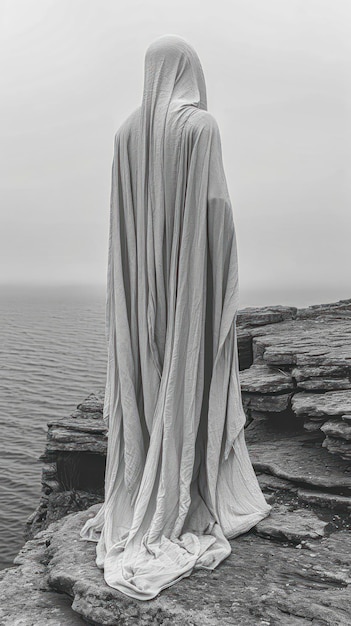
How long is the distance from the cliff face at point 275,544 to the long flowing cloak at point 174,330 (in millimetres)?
305

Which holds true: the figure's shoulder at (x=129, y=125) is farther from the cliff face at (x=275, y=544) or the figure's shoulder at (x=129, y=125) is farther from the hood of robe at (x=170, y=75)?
the cliff face at (x=275, y=544)

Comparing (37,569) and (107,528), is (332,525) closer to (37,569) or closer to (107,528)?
(107,528)

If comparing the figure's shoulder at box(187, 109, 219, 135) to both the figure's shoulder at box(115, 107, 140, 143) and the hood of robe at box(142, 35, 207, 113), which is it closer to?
the hood of robe at box(142, 35, 207, 113)

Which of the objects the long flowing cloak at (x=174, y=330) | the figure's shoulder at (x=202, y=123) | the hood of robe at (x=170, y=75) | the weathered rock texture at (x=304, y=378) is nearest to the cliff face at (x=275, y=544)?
the weathered rock texture at (x=304, y=378)

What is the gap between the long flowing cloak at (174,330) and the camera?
4430 mm

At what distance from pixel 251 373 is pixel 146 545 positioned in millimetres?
4354

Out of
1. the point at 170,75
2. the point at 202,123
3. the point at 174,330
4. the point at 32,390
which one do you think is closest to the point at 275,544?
the point at 174,330

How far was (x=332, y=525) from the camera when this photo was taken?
4.88m

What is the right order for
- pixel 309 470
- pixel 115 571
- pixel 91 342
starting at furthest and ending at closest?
pixel 91 342
pixel 309 470
pixel 115 571

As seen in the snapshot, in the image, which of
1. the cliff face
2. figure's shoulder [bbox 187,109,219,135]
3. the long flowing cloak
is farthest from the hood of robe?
the cliff face

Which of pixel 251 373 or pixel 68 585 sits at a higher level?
pixel 251 373

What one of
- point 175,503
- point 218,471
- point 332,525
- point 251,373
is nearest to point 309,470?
point 332,525

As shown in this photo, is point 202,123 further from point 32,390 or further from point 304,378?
point 32,390

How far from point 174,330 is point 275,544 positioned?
1.73m
